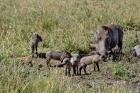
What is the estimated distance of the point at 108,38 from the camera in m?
11.5

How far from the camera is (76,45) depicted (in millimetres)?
11945

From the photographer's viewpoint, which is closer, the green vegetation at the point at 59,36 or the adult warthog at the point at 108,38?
the green vegetation at the point at 59,36

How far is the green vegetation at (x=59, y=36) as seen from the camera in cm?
734

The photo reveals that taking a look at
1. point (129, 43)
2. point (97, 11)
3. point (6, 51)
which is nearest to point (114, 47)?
point (129, 43)

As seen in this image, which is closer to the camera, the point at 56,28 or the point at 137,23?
the point at 56,28

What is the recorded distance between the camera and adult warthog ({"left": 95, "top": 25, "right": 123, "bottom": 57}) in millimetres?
11367

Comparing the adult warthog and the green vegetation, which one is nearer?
the green vegetation

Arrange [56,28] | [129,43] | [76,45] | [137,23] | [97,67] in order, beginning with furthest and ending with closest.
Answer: [137,23]
[56,28]
[129,43]
[76,45]
[97,67]

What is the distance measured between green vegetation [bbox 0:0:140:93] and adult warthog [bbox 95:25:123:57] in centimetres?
45

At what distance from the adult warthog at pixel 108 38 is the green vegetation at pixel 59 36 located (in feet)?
1.46

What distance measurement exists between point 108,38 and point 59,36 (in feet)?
6.05

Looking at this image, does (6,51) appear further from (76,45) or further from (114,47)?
(114,47)

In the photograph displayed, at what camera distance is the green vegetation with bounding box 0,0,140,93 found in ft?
24.1

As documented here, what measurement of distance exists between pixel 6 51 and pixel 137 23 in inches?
230
